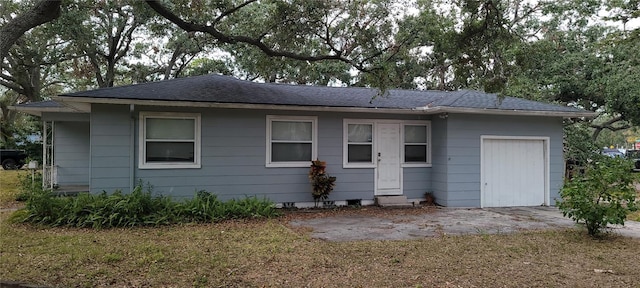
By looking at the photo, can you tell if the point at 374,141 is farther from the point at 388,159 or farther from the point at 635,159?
the point at 635,159

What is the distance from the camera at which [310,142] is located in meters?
9.49

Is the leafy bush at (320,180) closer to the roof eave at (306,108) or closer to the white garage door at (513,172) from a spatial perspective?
the roof eave at (306,108)

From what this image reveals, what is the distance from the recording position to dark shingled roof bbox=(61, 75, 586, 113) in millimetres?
8289

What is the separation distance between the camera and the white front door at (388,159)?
32.7 feet

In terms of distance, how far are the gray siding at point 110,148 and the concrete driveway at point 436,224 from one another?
12.2 feet

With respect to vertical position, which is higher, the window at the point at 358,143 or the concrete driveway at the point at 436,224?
the window at the point at 358,143

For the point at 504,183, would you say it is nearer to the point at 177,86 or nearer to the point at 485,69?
the point at 485,69

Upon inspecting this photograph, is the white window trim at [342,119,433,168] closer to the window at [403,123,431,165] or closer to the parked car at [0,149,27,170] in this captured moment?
the window at [403,123,431,165]

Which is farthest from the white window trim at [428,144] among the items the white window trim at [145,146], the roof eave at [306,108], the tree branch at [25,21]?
the tree branch at [25,21]

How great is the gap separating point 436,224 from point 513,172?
3846 mm

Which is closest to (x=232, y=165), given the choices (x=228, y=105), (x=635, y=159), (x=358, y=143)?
(x=228, y=105)

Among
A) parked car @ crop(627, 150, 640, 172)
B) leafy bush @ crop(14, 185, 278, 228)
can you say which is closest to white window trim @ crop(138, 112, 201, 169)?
leafy bush @ crop(14, 185, 278, 228)

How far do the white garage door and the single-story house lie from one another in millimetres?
27

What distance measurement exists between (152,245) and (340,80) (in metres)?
16.6
